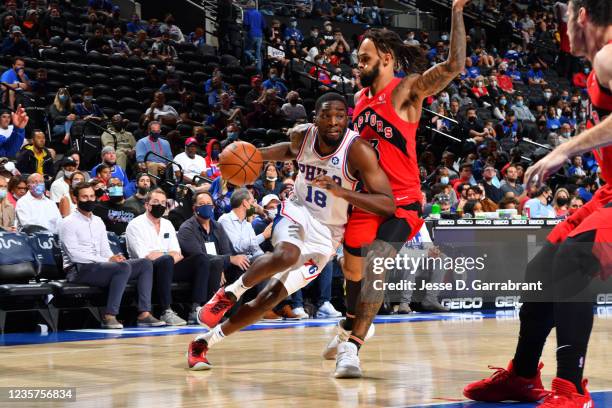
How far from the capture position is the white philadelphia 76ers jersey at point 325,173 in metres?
5.56

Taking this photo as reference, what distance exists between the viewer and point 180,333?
8367 mm

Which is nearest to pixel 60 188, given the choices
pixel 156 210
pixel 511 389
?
pixel 156 210

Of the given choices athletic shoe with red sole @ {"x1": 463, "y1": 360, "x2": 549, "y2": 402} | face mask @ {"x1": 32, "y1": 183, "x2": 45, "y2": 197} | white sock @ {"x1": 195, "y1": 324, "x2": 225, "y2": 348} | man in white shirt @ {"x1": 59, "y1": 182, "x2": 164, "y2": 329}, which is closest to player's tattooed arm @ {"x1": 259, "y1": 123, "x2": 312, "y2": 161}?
white sock @ {"x1": 195, "y1": 324, "x2": 225, "y2": 348}

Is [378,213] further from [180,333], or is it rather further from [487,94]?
[487,94]

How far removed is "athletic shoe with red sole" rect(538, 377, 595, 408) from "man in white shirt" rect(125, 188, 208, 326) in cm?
586

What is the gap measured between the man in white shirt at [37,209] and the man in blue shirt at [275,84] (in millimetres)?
8444

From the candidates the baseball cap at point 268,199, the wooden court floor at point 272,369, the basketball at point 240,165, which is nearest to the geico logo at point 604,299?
the wooden court floor at point 272,369

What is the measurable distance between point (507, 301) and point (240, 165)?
666cm

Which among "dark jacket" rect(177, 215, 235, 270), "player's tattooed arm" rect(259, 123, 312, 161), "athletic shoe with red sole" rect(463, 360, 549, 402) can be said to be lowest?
"athletic shoe with red sole" rect(463, 360, 549, 402)

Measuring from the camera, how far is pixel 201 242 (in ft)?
32.1

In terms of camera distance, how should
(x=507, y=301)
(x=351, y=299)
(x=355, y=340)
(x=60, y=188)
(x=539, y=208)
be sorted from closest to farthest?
(x=355, y=340), (x=351, y=299), (x=60, y=188), (x=507, y=301), (x=539, y=208)

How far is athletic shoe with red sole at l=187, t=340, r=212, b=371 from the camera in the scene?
18.3 feet

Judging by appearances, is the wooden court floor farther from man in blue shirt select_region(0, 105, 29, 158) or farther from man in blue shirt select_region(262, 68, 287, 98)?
man in blue shirt select_region(262, 68, 287, 98)

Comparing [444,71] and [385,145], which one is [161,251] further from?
[444,71]
